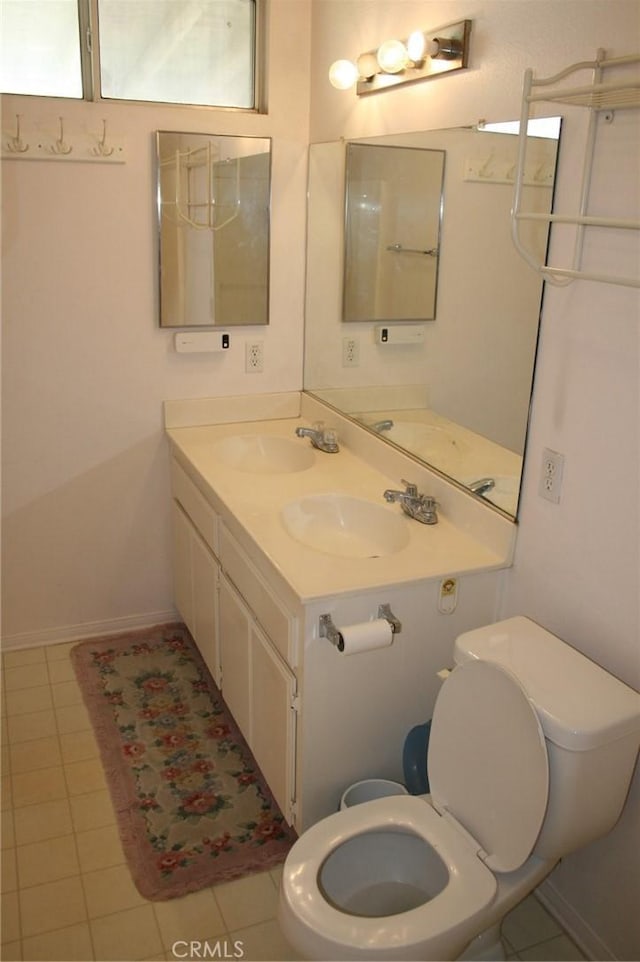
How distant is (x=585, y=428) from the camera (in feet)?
5.55

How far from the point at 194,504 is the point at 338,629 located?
1.03 meters

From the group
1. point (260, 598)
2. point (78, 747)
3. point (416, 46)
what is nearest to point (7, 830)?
point (78, 747)

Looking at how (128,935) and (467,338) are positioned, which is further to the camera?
(467,338)

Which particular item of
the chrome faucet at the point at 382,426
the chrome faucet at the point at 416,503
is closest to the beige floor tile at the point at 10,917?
the chrome faucet at the point at 416,503

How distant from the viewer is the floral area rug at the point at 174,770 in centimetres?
206

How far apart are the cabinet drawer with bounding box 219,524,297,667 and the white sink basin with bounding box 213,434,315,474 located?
52 cm

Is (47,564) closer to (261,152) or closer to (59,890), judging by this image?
(59,890)

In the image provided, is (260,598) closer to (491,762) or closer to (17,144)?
(491,762)

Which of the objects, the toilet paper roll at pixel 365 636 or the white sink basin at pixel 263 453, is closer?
the toilet paper roll at pixel 365 636

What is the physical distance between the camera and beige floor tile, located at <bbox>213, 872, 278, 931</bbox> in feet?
6.25

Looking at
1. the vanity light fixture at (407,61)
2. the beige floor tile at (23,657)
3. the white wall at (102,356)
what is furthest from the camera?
the beige floor tile at (23,657)

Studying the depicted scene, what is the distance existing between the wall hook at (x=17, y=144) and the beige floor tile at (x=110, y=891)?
2.11 metres

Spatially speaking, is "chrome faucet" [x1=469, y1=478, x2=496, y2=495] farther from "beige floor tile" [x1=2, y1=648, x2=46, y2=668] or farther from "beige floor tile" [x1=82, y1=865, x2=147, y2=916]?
"beige floor tile" [x1=2, y1=648, x2=46, y2=668]

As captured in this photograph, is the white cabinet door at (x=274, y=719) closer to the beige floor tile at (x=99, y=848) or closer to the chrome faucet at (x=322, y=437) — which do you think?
the beige floor tile at (x=99, y=848)
